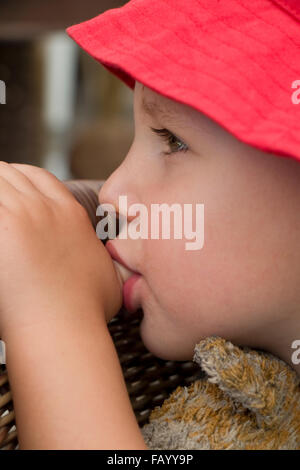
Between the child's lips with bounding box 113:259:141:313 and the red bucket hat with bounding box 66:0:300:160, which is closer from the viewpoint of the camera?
the red bucket hat with bounding box 66:0:300:160

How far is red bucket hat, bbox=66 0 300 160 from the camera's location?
0.45 m

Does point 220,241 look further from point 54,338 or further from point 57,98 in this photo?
point 57,98

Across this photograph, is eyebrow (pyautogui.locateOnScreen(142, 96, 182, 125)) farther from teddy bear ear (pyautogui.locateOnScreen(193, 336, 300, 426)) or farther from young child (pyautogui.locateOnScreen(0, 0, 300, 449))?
teddy bear ear (pyautogui.locateOnScreen(193, 336, 300, 426))

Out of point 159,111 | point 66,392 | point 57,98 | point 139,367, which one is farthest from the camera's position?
point 57,98

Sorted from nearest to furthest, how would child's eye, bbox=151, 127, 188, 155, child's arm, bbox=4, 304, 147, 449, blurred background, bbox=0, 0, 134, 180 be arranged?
child's arm, bbox=4, 304, 147, 449
child's eye, bbox=151, 127, 188, 155
blurred background, bbox=0, 0, 134, 180

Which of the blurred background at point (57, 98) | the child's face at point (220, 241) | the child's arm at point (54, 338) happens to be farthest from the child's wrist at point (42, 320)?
the blurred background at point (57, 98)

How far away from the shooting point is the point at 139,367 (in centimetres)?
66

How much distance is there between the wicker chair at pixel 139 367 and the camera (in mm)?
635

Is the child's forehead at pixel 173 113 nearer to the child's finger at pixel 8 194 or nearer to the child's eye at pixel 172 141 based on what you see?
A: the child's eye at pixel 172 141

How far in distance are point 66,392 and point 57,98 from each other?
3.04 metres

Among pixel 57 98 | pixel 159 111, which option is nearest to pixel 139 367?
pixel 159 111

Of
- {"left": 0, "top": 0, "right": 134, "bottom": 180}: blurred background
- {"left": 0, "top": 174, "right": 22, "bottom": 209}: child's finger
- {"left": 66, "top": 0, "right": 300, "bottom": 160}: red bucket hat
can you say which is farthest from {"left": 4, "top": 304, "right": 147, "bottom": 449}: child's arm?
{"left": 0, "top": 0, "right": 134, "bottom": 180}: blurred background

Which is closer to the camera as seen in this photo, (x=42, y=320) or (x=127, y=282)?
(x=42, y=320)

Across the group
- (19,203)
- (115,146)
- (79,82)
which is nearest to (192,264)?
(19,203)
